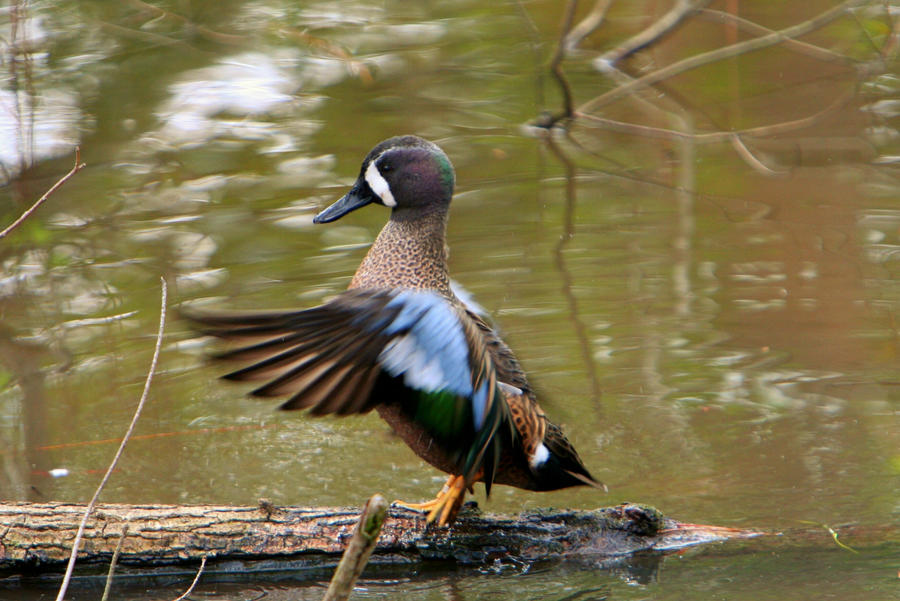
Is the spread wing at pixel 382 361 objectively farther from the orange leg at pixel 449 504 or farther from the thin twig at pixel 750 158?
the thin twig at pixel 750 158

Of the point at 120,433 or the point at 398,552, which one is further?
the point at 120,433

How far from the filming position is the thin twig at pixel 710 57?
8.20 metres

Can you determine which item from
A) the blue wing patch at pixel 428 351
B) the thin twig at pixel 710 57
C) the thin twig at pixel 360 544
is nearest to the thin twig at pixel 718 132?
the thin twig at pixel 710 57

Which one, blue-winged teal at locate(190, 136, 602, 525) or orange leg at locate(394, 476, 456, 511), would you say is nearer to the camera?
blue-winged teal at locate(190, 136, 602, 525)

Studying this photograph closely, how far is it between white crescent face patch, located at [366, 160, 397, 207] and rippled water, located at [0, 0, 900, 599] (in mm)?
1039

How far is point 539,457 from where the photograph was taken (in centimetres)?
370

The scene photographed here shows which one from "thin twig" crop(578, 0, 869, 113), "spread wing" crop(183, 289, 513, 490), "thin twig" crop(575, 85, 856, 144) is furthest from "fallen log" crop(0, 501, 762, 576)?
"thin twig" crop(578, 0, 869, 113)

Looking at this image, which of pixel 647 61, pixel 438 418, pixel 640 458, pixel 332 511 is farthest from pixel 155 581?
pixel 647 61

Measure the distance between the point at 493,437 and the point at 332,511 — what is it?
0.60 metres

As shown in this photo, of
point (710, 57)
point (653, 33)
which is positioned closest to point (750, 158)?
point (710, 57)

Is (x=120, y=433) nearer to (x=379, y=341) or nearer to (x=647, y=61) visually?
(x=379, y=341)

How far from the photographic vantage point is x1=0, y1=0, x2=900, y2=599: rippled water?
4258mm

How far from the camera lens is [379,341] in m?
3.06

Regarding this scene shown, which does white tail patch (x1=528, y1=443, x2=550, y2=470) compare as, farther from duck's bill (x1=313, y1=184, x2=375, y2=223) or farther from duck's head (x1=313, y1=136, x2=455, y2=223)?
duck's bill (x1=313, y1=184, x2=375, y2=223)
